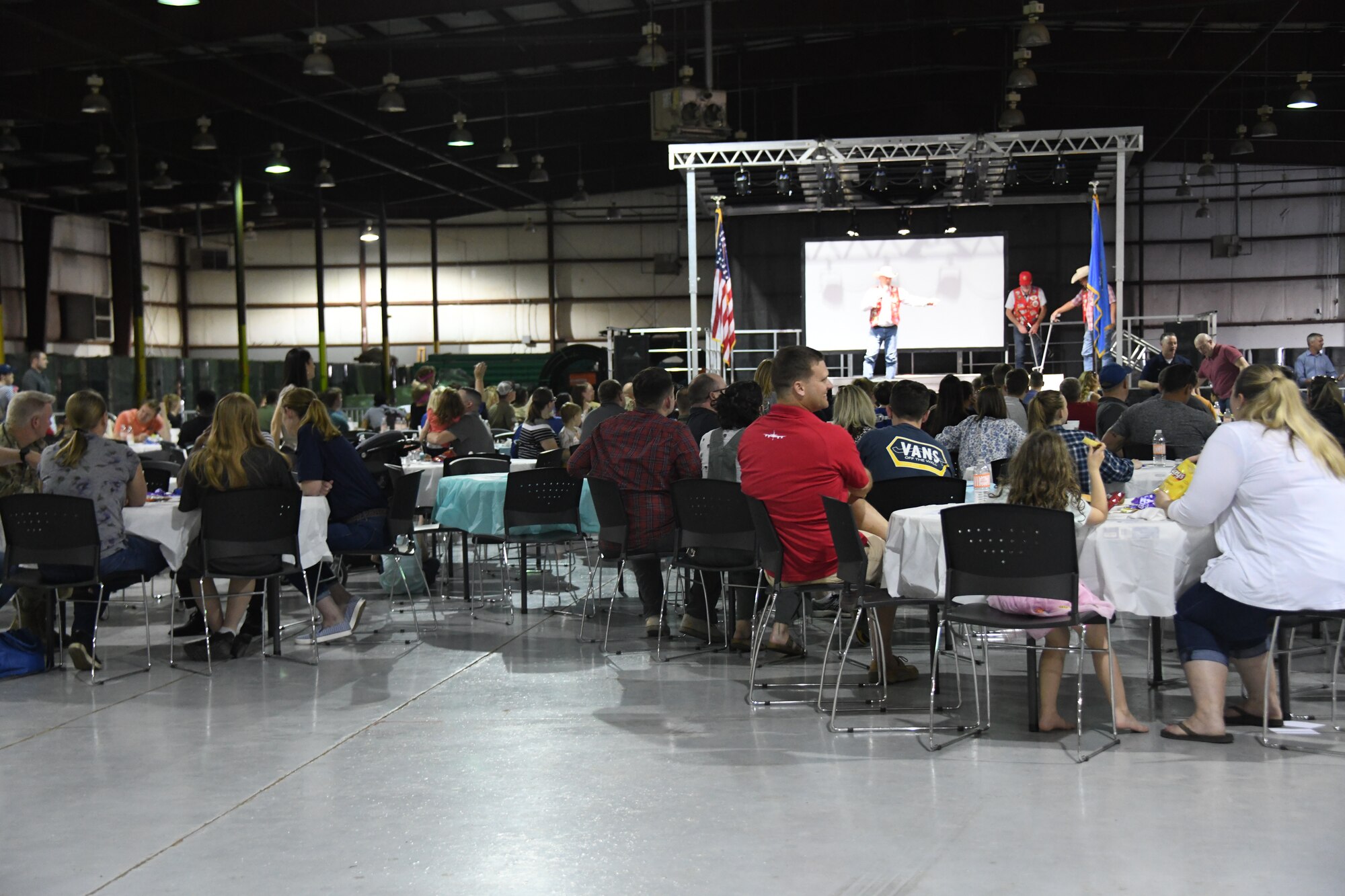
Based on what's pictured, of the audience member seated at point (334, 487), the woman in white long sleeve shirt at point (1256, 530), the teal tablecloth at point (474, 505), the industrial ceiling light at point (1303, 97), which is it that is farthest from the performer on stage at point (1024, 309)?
the woman in white long sleeve shirt at point (1256, 530)

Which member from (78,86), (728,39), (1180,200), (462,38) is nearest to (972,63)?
(728,39)

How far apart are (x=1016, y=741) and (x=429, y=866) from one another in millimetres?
2178

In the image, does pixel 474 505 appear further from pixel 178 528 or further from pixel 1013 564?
pixel 1013 564

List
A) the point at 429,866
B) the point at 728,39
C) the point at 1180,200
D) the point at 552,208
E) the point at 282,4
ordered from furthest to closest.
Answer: the point at 552,208 → the point at 1180,200 → the point at 728,39 → the point at 282,4 → the point at 429,866

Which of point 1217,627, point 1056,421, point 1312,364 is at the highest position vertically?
point 1312,364

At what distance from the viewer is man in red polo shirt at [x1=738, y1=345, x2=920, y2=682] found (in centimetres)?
506

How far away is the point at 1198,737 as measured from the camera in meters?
4.35

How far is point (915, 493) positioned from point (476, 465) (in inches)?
137

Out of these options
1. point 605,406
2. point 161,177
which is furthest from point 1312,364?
point 161,177

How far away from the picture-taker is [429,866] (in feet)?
10.9

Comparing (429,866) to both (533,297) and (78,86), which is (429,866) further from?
(533,297)

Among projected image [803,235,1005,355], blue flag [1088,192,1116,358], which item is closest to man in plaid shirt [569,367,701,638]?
blue flag [1088,192,1116,358]

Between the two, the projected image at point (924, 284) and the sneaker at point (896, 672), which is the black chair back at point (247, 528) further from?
the projected image at point (924, 284)

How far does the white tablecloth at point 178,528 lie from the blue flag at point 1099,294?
9.60m
